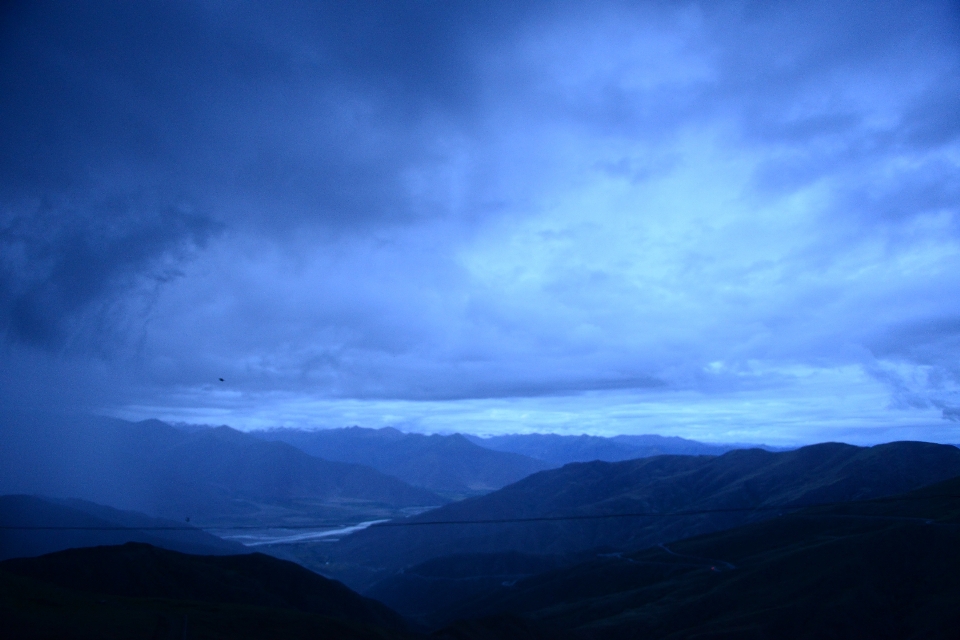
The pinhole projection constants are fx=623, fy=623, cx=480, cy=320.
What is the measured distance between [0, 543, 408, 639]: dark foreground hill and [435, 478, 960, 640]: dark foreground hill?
77.9ft

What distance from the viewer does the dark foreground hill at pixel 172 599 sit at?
182 feet

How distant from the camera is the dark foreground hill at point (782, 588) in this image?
8719 centimetres

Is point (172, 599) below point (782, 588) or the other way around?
the other way around

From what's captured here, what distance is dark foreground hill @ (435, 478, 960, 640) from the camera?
286 ft

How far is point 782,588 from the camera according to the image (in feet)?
328

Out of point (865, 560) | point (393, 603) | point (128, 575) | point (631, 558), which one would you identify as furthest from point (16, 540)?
point (865, 560)

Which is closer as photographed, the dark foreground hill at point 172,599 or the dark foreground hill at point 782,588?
the dark foreground hill at point 172,599

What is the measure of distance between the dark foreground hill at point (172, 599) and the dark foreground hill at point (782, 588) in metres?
23.7

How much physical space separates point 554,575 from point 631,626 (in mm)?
56433

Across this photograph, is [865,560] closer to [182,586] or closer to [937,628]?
[937,628]

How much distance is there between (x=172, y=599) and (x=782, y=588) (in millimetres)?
90599

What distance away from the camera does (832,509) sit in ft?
495

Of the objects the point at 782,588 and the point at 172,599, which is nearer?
the point at 172,599

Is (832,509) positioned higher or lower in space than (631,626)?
higher
